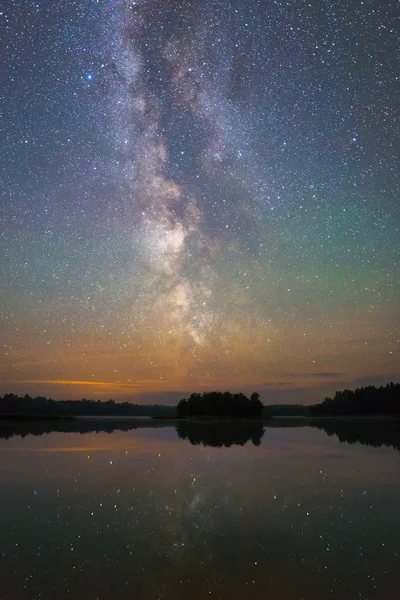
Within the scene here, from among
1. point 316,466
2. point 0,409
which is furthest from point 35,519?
Result: point 0,409

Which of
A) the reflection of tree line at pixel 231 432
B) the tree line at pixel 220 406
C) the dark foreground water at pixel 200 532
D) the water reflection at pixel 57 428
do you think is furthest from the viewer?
the tree line at pixel 220 406

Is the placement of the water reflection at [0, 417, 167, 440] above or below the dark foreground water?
below

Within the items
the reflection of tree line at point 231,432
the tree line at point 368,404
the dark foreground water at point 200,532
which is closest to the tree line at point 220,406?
the tree line at point 368,404

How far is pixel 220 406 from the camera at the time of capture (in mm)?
120625

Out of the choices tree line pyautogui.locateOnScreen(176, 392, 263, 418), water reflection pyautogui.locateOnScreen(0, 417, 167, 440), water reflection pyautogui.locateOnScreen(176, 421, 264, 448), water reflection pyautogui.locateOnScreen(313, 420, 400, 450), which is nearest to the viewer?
water reflection pyautogui.locateOnScreen(313, 420, 400, 450)

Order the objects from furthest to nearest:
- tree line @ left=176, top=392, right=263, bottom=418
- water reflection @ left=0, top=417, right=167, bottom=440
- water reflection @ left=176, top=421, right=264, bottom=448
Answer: tree line @ left=176, top=392, right=263, bottom=418, water reflection @ left=0, top=417, right=167, bottom=440, water reflection @ left=176, top=421, right=264, bottom=448

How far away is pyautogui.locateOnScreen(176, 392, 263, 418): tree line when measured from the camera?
119875 millimetres

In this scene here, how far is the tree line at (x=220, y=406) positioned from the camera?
11988cm

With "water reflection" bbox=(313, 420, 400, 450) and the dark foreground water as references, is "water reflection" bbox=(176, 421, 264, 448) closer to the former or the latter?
"water reflection" bbox=(313, 420, 400, 450)

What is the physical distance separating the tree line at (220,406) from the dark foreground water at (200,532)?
99704 millimetres

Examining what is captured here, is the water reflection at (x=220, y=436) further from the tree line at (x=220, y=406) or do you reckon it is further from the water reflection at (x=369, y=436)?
the tree line at (x=220, y=406)

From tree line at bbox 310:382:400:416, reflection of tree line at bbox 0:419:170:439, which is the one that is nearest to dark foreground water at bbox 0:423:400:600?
reflection of tree line at bbox 0:419:170:439

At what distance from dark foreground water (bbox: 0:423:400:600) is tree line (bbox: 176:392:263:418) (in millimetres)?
99704

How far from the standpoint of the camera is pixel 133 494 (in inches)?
616
